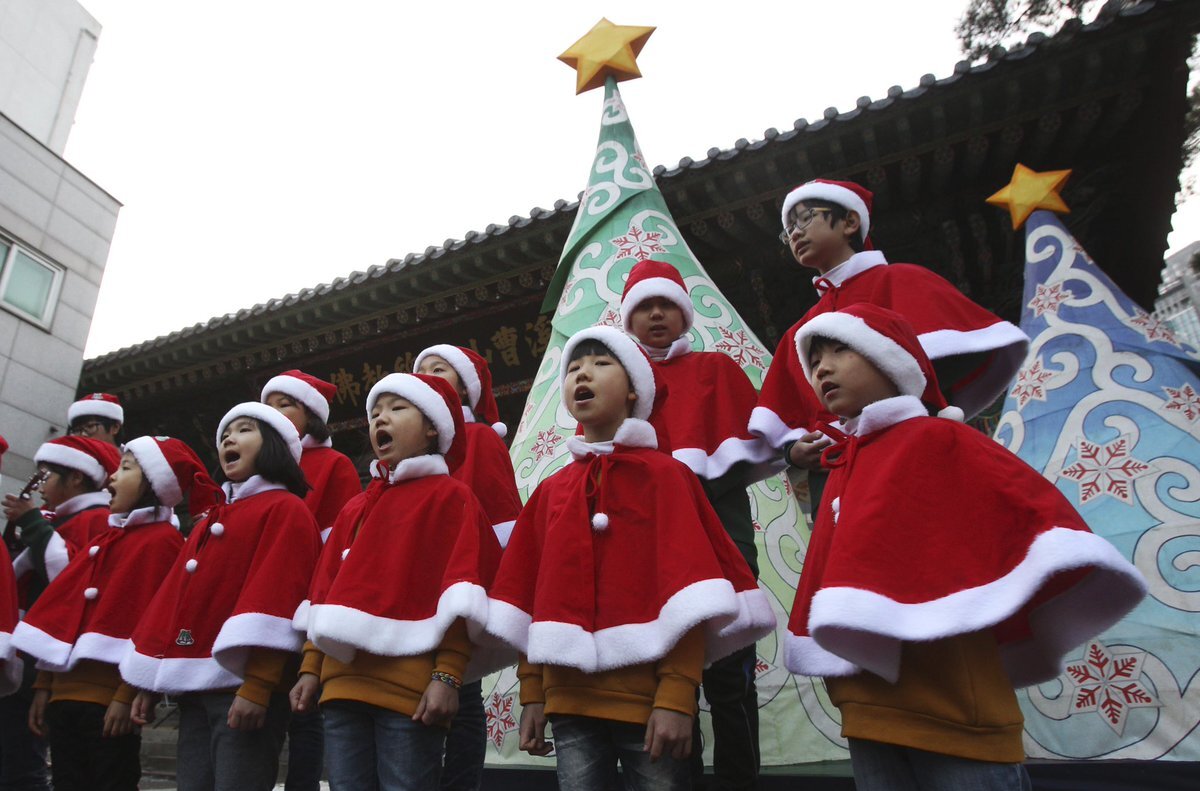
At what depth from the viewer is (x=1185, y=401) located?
3.58 meters

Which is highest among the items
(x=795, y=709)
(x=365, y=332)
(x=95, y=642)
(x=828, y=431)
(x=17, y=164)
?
(x=17, y=164)

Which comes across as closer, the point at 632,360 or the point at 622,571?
the point at 622,571

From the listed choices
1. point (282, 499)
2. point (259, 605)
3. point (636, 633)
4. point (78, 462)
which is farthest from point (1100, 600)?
point (78, 462)

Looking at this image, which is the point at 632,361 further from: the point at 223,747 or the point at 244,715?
the point at 223,747

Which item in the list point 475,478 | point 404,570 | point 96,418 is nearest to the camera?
point 404,570

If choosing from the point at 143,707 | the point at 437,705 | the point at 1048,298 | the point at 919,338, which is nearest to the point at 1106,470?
the point at 1048,298

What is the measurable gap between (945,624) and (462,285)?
5.36m

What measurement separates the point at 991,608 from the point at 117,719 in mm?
2849

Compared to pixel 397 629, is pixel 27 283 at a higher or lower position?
higher

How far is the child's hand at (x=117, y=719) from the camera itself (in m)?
2.74

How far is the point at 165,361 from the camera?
25.0 ft

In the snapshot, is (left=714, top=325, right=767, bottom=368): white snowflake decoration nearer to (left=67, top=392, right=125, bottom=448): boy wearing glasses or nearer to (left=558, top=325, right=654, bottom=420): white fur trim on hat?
(left=558, top=325, right=654, bottom=420): white fur trim on hat

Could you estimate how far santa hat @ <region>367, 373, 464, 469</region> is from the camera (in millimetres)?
2674

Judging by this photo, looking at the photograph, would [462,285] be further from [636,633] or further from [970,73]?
[636,633]
